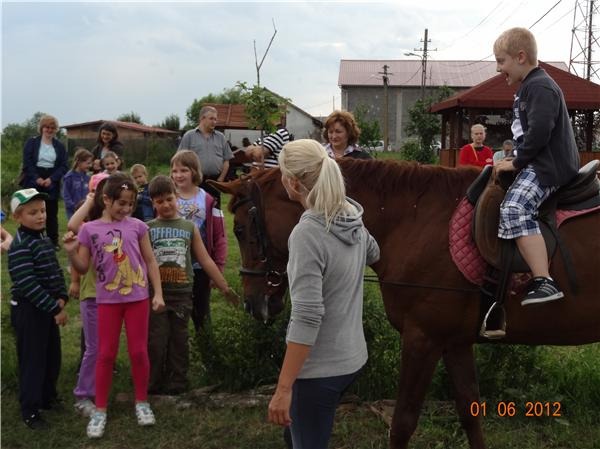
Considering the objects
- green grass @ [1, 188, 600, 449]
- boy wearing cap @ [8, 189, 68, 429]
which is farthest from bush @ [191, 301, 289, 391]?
boy wearing cap @ [8, 189, 68, 429]

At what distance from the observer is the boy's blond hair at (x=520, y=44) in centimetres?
329

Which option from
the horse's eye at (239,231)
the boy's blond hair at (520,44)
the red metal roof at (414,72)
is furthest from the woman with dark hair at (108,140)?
the red metal roof at (414,72)

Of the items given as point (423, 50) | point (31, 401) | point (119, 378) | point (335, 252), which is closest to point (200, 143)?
point (119, 378)

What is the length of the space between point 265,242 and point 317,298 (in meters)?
1.22

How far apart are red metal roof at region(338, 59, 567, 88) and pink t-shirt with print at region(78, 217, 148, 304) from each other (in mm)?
57998

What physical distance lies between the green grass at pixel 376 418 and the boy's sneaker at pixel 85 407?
0.06 metres

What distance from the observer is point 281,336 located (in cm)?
454

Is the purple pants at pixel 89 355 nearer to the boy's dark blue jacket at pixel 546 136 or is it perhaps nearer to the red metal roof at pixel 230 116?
the boy's dark blue jacket at pixel 546 136

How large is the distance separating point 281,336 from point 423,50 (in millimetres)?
45636

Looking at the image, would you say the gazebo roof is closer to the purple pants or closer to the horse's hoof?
the purple pants

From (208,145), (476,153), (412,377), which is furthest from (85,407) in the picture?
(476,153)

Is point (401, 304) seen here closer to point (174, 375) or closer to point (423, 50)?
point (174, 375)

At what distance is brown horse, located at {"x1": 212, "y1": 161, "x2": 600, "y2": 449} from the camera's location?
3283mm

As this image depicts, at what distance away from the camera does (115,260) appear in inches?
161
